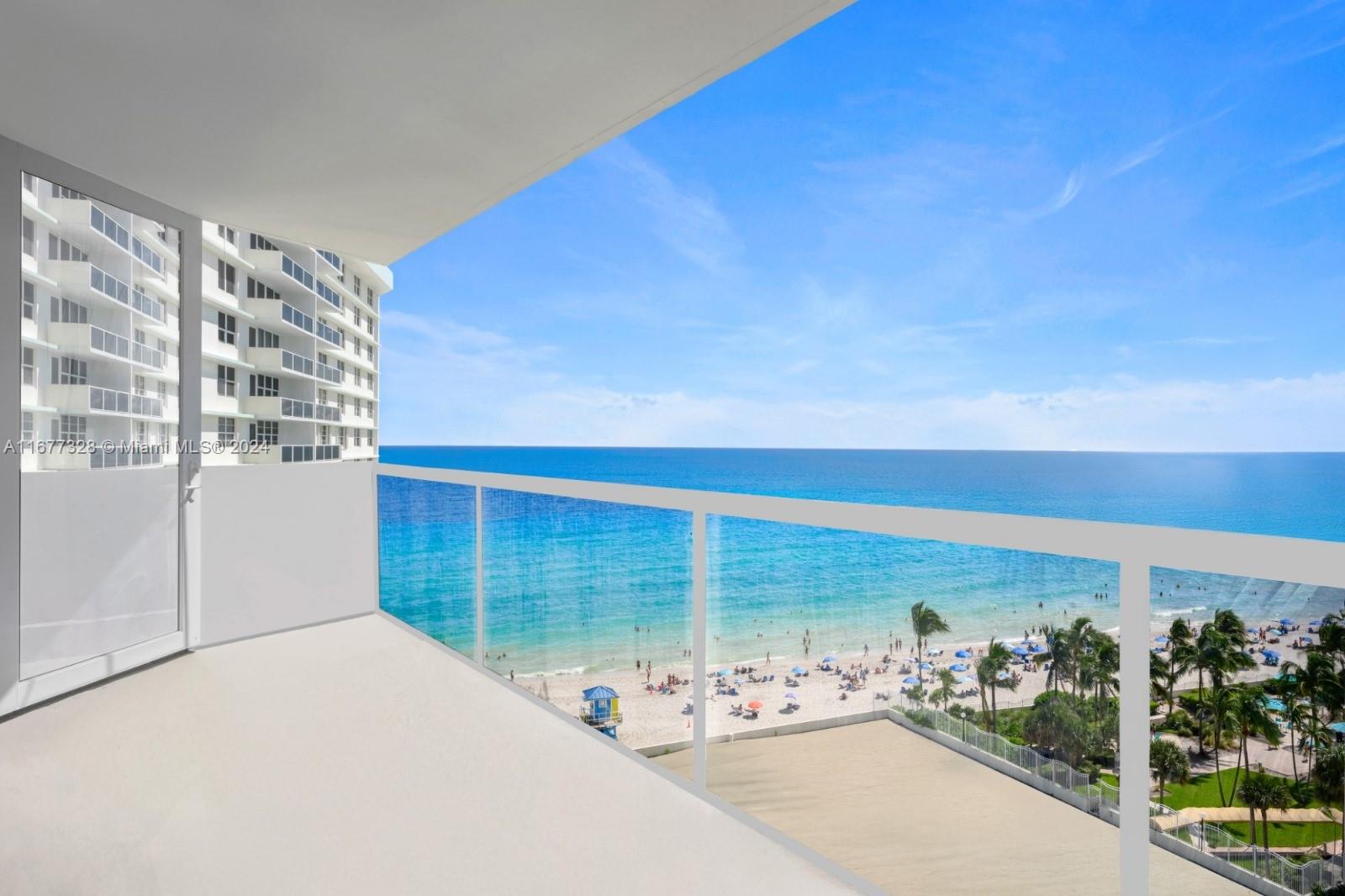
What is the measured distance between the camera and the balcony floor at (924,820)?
1.41 meters

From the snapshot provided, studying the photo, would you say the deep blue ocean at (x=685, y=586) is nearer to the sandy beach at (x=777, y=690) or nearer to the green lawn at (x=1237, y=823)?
the sandy beach at (x=777, y=690)

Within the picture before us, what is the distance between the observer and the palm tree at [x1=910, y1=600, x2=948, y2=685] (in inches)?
66.5

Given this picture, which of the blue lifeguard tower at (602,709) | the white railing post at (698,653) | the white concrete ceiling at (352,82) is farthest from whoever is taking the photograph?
the blue lifeguard tower at (602,709)

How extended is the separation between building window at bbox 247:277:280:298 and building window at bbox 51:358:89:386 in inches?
839

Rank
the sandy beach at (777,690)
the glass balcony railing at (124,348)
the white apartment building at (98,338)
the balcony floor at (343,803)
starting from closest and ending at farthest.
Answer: the sandy beach at (777,690)
the balcony floor at (343,803)
the white apartment building at (98,338)
the glass balcony railing at (124,348)

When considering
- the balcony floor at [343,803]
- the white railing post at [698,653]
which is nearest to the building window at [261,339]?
the balcony floor at [343,803]

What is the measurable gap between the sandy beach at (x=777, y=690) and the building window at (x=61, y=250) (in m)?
2.82

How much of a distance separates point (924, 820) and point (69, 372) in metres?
3.77

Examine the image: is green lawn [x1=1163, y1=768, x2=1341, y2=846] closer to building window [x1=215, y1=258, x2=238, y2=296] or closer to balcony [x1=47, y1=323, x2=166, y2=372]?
balcony [x1=47, y1=323, x2=166, y2=372]

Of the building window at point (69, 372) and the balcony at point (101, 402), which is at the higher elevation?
the building window at point (69, 372)

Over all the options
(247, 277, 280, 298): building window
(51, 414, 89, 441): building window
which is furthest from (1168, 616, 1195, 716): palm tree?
(247, 277, 280, 298): building window

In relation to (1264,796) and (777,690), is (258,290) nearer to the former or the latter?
(777,690)

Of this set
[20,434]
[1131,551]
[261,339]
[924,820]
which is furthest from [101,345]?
[261,339]

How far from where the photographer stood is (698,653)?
2377mm
